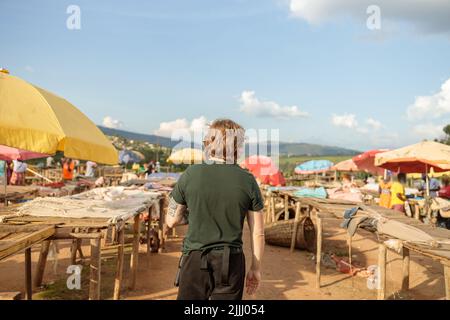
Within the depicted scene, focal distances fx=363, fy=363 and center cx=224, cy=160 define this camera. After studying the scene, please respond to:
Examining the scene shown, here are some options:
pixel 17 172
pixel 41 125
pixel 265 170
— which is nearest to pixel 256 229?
pixel 41 125

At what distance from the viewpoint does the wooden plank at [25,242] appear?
110 inches

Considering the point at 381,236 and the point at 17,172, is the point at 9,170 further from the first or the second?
the point at 381,236

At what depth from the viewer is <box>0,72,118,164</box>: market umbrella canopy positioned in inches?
123

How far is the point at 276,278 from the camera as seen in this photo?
269 inches

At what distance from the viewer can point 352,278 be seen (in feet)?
23.0

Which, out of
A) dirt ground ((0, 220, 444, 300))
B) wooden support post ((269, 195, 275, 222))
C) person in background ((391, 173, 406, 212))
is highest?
person in background ((391, 173, 406, 212))

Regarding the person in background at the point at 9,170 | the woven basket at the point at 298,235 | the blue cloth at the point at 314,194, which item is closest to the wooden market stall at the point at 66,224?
the blue cloth at the point at 314,194

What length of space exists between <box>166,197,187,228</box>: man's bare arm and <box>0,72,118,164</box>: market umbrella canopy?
4.34ft

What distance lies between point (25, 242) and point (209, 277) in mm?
1759

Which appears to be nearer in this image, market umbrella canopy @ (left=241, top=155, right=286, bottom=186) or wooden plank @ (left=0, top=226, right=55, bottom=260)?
wooden plank @ (left=0, top=226, right=55, bottom=260)

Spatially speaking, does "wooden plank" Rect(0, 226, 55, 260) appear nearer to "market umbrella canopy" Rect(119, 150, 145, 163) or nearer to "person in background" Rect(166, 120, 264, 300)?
"person in background" Rect(166, 120, 264, 300)

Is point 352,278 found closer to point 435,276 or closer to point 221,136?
point 435,276

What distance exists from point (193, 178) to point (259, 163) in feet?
46.3

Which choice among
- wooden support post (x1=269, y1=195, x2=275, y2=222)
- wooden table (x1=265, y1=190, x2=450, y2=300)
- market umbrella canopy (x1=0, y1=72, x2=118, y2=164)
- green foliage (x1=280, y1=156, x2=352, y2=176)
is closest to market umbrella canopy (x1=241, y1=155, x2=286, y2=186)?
wooden support post (x1=269, y1=195, x2=275, y2=222)
